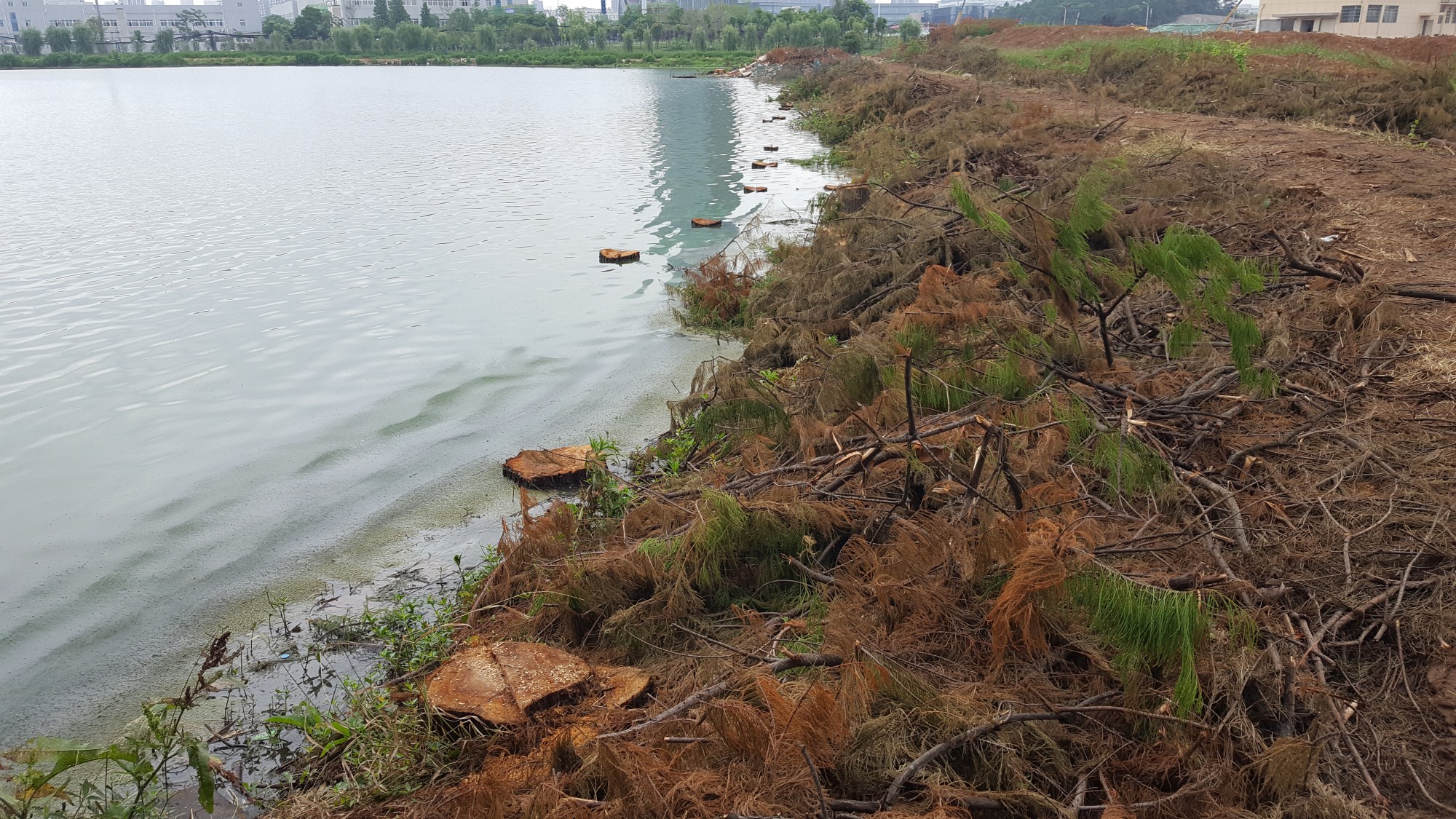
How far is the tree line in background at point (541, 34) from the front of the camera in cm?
9594

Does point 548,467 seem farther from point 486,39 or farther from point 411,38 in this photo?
point 411,38

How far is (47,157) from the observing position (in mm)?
24891

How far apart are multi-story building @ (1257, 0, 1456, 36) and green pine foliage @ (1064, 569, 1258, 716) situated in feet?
174

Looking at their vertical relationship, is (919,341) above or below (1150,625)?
above

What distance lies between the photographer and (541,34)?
11344cm

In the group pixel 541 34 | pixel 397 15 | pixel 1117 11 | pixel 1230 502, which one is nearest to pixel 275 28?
pixel 397 15

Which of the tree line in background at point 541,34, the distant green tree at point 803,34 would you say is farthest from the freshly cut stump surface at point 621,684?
the tree line in background at point 541,34

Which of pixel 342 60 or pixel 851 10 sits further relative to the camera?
pixel 342 60

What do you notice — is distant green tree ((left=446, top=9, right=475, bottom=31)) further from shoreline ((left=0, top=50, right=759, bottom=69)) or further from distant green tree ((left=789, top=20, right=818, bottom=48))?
distant green tree ((left=789, top=20, right=818, bottom=48))

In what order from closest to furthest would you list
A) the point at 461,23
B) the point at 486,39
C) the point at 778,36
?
the point at 778,36 → the point at 486,39 → the point at 461,23

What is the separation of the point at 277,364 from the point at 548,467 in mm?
4490

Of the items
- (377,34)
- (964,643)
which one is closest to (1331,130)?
(964,643)

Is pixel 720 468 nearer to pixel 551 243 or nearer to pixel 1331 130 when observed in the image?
pixel 551 243

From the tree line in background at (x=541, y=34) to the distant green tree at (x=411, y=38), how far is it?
0.09 meters
